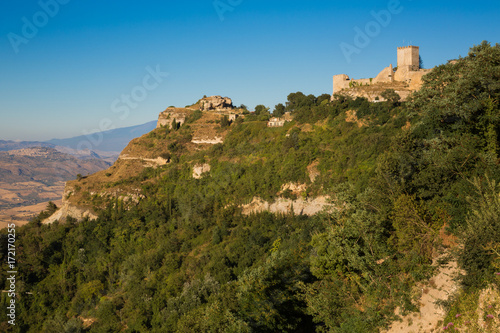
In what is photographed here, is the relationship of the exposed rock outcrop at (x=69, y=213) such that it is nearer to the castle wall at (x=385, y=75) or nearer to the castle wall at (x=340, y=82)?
the castle wall at (x=340, y=82)

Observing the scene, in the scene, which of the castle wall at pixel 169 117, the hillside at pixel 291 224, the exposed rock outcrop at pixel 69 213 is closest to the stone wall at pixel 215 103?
the hillside at pixel 291 224

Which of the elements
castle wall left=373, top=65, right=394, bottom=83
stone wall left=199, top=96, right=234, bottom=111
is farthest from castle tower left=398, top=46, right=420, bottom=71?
stone wall left=199, top=96, right=234, bottom=111

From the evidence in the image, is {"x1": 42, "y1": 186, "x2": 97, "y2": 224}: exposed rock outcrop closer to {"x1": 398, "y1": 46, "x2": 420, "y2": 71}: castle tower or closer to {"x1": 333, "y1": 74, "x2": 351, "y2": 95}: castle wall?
{"x1": 333, "y1": 74, "x2": 351, "y2": 95}: castle wall

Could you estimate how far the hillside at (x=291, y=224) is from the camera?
14859 millimetres

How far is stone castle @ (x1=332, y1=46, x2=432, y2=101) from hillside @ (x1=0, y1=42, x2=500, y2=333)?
1.59m

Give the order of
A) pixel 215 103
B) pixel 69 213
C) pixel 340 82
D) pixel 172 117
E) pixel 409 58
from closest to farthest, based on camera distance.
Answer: pixel 409 58 → pixel 69 213 → pixel 340 82 → pixel 172 117 → pixel 215 103

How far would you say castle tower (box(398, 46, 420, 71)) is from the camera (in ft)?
129

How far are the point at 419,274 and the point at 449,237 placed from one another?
243 centimetres

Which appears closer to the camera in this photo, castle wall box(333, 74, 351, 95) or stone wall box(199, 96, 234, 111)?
castle wall box(333, 74, 351, 95)

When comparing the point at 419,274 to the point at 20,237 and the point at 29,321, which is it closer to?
the point at 29,321

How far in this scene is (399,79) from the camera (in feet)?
134

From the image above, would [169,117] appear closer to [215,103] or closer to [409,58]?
[215,103]

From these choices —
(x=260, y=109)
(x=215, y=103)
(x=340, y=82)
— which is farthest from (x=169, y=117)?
(x=340, y=82)

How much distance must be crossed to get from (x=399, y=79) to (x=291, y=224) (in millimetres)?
19833
